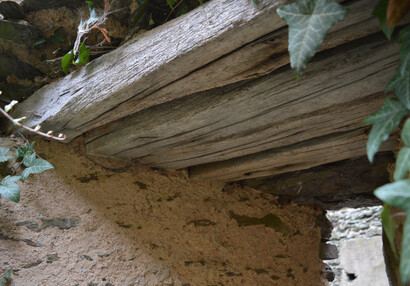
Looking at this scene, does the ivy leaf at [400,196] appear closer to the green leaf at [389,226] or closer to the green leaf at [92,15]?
the green leaf at [389,226]

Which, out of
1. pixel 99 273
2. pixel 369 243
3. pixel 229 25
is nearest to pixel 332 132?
pixel 229 25

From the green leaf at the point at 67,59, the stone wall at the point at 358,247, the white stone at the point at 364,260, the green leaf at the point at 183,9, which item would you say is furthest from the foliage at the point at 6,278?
the white stone at the point at 364,260

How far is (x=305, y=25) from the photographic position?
716 millimetres

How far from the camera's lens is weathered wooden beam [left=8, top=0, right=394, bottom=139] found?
0.82 meters

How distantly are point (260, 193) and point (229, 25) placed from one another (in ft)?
3.77

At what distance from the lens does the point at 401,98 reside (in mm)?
707

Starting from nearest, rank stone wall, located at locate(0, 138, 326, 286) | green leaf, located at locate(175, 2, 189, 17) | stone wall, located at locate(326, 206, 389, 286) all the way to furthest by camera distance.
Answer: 1. green leaf, located at locate(175, 2, 189, 17)
2. stone wall, located at locate(0, 138, 326, 286)
3. stone wall, located at locate(326, 206, 389, 286)

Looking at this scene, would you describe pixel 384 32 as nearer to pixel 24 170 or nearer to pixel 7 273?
pixel 24 170

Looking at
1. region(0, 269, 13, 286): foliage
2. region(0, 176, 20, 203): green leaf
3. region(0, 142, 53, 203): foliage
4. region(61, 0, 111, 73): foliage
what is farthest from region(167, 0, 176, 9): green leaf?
region(0, 269, 13, 286): foliage

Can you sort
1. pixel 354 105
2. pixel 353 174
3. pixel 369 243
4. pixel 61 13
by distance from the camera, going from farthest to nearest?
pixel 369 243, pixel 353 174, pixel 61 13, pixel 354 105

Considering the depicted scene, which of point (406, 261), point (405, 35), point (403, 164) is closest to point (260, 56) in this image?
point (405, 35)

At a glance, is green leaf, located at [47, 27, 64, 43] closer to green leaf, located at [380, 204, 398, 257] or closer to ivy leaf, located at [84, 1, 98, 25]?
ivy leaf, located at [84, 1, 98, 25]

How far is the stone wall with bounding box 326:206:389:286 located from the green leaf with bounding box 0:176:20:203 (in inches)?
136

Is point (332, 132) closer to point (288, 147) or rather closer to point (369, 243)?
point (288, 147)
